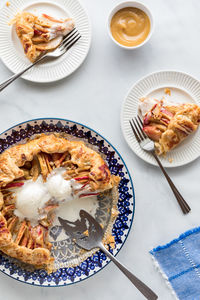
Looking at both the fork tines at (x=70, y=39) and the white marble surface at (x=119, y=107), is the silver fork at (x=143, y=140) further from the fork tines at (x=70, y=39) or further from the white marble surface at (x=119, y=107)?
the fork tines at (x=70, y=39)

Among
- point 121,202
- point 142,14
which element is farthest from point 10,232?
point 142,14

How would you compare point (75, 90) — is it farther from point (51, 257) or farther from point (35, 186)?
point (51, 257)

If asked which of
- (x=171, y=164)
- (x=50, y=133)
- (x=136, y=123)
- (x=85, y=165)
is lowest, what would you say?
(x=171, y=164)

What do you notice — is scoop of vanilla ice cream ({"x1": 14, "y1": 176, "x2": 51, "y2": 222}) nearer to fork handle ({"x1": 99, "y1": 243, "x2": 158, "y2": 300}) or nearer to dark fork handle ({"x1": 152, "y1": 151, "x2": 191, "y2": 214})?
fork handle ({"x1": 99, "y1": 243, "x2": 158, "y2": 300})

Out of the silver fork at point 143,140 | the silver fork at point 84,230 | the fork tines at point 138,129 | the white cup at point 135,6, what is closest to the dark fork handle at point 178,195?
the silver fork at point 143,140

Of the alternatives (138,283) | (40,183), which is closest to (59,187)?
(40,183)

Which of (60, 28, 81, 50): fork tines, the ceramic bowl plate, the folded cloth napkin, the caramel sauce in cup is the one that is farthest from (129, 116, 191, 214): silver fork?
(60, 28, 81, 50): fork tines
